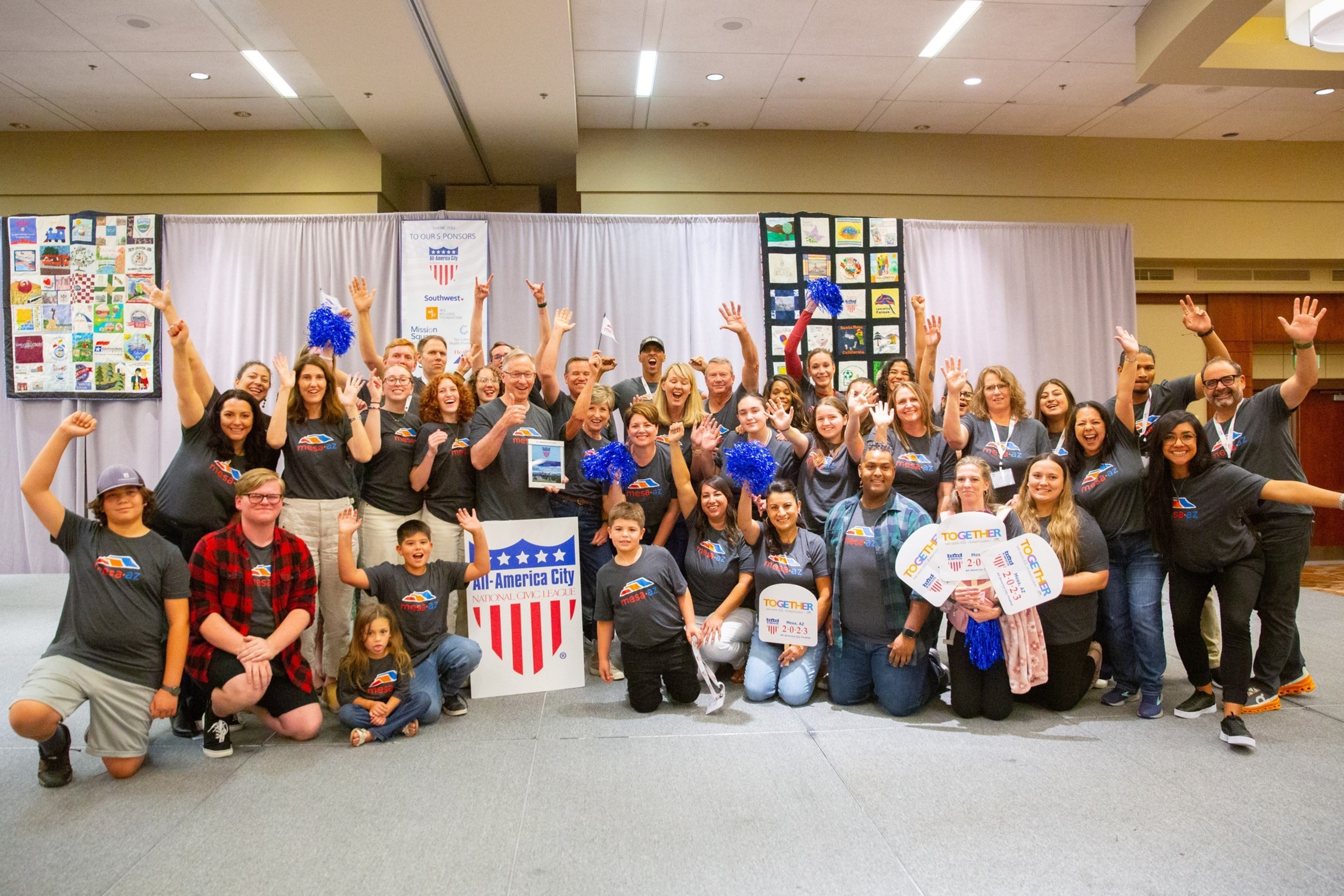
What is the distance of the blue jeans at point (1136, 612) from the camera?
3.38 meters

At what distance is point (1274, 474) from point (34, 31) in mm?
7971

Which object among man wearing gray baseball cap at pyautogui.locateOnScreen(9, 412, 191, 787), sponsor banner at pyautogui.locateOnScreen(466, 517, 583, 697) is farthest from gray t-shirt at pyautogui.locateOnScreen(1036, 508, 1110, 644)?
man wearing gray baseball cap at pyautogui.locateOnScreen(9, 412, 191, 787)

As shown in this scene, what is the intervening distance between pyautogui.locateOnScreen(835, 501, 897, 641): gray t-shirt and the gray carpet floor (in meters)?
0.35

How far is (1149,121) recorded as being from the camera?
7.46m

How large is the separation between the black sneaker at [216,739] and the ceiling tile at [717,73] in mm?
5299

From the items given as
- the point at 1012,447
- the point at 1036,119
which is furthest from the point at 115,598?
the point at 1036,119

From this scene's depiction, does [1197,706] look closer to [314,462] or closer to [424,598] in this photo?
[424,598]

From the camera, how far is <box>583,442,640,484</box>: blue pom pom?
3.89 meters

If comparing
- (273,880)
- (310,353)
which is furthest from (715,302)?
(273,880)

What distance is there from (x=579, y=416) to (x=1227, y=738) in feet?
10.0

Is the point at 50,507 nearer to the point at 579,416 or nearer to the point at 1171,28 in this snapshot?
the point at 579,416

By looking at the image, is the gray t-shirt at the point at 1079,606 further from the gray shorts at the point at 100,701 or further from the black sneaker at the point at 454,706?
the gray shorts at the point at 100,701

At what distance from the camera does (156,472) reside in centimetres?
701

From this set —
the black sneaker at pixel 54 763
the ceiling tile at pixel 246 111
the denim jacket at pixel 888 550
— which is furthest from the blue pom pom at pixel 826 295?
the ceiling tile at pixel 246 111
